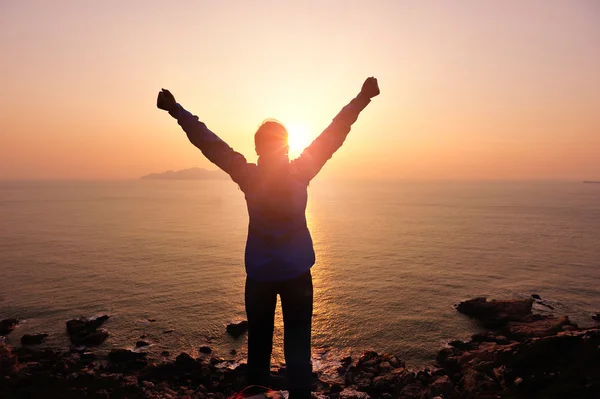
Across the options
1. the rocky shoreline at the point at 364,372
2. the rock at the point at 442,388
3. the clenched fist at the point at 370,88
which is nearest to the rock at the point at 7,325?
the rocky shoreline at the point at 364,372

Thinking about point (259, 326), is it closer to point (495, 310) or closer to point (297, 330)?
point (297, 330)

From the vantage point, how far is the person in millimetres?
2963

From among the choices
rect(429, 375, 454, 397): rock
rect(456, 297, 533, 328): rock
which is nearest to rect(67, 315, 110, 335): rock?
rect(429, 375, 454, 397): rock

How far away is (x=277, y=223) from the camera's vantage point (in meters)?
2.95

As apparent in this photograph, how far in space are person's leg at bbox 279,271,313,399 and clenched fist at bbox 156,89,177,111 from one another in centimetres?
201

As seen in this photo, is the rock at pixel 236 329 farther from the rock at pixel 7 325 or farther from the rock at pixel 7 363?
the rock at pixel 7 325

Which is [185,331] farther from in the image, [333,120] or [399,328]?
[333,120]

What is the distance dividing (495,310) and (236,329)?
69.8ft

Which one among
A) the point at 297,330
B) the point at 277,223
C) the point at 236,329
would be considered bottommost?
the point at 236,329

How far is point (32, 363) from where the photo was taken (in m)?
19.3

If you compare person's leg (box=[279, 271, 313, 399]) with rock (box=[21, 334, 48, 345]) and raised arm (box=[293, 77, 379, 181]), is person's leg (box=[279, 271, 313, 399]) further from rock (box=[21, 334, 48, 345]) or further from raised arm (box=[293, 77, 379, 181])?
rock (box=[21, 334, 48, 345])

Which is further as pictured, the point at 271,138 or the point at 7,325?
the point at 7,325

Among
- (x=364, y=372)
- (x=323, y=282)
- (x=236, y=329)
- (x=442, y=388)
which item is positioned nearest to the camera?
(x=442, y=388)

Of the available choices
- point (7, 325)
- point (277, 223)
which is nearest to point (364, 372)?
point (277, 223)
